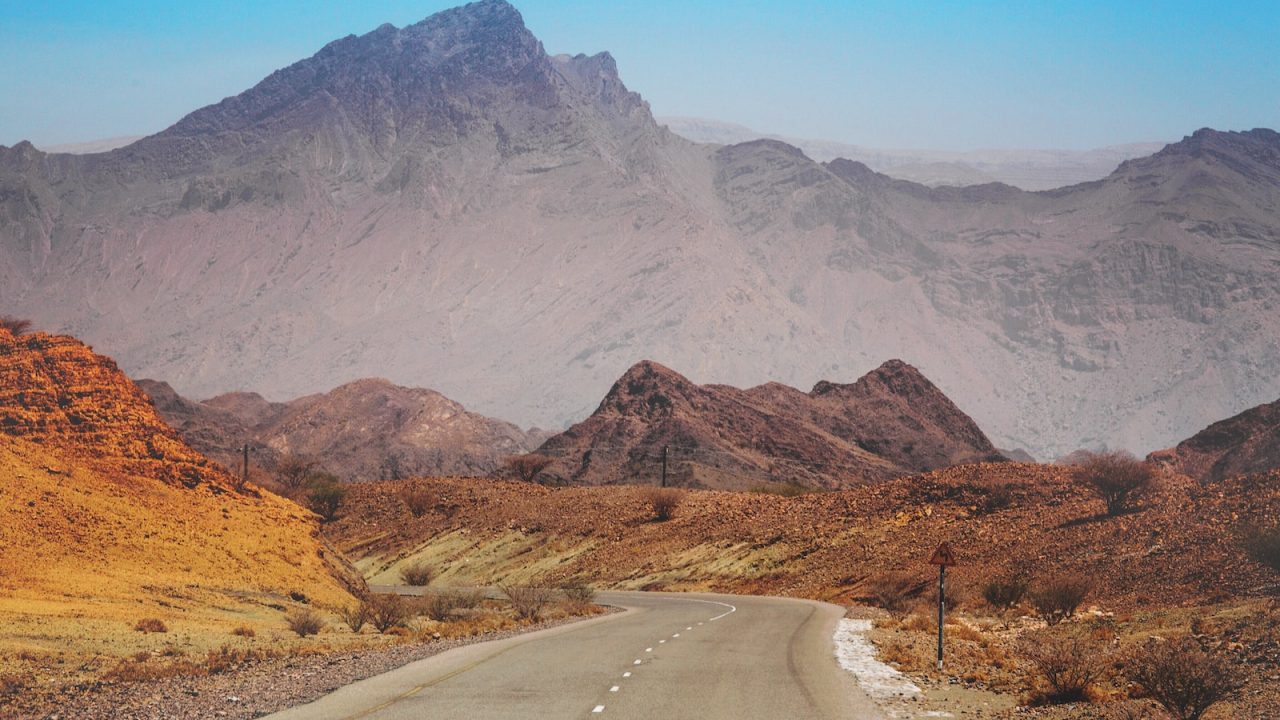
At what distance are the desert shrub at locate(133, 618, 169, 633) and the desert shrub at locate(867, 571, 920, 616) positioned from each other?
2253 centimetres

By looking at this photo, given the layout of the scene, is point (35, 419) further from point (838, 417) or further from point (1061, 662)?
point (838, 417)

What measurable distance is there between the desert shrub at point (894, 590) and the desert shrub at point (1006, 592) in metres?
2.69

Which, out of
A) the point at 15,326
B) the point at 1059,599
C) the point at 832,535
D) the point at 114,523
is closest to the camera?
the point at 114,523

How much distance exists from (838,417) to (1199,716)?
148 metres

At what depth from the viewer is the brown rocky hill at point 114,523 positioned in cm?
3028

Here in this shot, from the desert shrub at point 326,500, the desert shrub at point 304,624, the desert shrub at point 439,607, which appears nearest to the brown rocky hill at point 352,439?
the desert shrub at point 326,500

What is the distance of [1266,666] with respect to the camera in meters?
22.4

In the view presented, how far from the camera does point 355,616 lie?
34.8 metres

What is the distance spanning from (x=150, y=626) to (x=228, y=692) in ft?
21.4

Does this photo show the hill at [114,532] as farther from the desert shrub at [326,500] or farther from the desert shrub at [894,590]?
the desert shrub at [326,500]

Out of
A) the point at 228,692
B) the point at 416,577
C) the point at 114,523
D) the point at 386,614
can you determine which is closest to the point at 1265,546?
the point at 386,614

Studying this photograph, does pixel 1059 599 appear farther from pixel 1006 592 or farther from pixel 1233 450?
pixel 1233 450

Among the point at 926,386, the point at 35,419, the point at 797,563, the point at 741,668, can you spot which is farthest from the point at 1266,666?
the point at 926,386

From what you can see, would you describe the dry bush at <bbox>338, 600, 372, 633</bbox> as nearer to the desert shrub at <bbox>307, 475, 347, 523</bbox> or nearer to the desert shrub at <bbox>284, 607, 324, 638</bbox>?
the desert shrub at <bbox>284, 607, 324, 638</bbox>
